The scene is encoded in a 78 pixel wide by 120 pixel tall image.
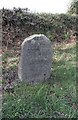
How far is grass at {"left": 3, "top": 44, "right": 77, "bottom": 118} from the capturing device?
17.9 feet

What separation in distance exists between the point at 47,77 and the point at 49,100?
92 centimetres

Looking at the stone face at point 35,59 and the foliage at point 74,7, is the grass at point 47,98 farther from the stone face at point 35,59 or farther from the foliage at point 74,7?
the foliage at point 74,7

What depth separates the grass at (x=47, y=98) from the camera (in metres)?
5.46

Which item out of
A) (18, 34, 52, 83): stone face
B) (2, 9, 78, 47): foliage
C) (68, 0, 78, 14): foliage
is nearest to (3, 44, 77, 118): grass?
(18, 34, 52, 83): stone face

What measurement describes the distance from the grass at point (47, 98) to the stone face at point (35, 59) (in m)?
0.17

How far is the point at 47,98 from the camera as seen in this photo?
5.83 metres

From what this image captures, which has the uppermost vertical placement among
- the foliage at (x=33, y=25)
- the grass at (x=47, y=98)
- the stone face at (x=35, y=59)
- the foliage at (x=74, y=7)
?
the foliage at (x=74, y=7)

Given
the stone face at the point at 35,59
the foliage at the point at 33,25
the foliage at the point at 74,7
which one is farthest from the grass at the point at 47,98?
the foliage at the point at 74,7

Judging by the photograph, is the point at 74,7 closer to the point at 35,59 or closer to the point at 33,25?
the point at 33,25

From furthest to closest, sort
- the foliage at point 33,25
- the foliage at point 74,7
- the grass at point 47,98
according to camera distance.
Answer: the foliage at point 74,7 → the foliage at point 33,25 → the grass at point 47,98

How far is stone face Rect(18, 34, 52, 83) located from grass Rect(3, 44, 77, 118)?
174 mm

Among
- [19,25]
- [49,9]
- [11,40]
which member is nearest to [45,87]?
[11,40]

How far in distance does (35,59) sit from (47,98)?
89cm

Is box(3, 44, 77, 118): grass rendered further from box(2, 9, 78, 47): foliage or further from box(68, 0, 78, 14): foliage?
box(68, 0, 78, 14): foliage
